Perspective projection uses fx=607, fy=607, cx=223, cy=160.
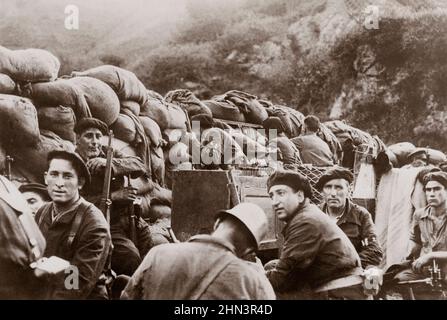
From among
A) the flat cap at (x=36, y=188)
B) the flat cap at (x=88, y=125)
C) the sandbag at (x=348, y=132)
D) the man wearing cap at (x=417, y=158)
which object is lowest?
the man wearing cap at (x=417, y=158)

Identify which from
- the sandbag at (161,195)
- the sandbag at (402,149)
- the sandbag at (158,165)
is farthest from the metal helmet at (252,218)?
the sandbag at (402,149)

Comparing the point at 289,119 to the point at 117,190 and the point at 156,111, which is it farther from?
the point at 117,190

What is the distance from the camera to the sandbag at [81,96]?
11.9 ft

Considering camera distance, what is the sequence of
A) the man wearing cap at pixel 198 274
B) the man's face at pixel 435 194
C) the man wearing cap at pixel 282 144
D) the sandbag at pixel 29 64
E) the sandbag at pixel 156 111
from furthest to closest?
the man wearing cap at pixel 282 144, the sandbag at pixel 156 111, the man's face at pixel 435 194, the sandbag at pixel 29 64, the man wearing cap at pixel 198 274

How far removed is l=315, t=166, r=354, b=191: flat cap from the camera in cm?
394

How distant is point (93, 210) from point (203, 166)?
35.0 inches

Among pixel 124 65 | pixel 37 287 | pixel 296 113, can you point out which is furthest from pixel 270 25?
pixel 37 287

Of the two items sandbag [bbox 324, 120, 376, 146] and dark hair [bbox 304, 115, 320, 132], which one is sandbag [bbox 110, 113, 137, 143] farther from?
sandbag [bbox 324, 120, 376, 146]

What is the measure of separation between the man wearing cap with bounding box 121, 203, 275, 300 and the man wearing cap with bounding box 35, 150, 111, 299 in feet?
1.04

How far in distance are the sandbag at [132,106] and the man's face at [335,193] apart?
1.33 metres

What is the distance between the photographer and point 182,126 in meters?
4.17

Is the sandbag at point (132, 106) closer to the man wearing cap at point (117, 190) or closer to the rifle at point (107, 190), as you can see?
the man wearing cap at point (117, 190)

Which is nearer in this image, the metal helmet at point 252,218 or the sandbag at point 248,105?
the metal helmet at point 252,218
